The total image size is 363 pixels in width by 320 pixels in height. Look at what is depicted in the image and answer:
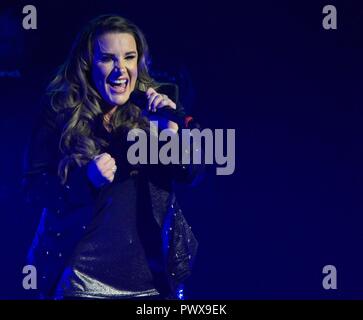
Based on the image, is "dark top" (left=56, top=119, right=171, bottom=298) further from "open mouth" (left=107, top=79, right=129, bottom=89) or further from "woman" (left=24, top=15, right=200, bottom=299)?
"open mouth" (left=107, top=79, right=129, bottom=89)

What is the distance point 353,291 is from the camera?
9.11ft

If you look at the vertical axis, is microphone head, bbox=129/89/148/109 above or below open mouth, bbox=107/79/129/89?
below

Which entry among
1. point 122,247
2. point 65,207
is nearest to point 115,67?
point 65,207

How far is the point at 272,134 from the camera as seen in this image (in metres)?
2.77

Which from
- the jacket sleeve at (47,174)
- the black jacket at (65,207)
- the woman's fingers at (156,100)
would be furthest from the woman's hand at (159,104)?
the jacket sleeve at (47,174)

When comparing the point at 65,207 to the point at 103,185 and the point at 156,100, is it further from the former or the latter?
the point at 156,100

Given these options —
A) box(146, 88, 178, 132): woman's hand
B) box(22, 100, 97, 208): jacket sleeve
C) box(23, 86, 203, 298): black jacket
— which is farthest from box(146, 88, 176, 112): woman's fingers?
box(22, 100, 97, 208): jacket sleeve

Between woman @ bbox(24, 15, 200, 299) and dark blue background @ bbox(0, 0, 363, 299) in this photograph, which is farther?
dark blue background @ bbox(0, 0, 363, 299)

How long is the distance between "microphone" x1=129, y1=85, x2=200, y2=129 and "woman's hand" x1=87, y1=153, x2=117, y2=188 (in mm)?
222

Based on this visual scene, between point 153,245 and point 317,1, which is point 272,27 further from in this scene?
point 153,245

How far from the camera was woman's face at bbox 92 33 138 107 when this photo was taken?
265 centimetres

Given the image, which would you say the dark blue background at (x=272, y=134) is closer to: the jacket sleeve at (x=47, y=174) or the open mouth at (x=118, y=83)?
the open mouth at (x=118, y=83)

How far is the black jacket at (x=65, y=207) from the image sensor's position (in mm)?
2578
